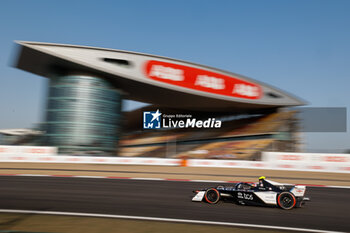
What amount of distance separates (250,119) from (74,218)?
36.7 metres

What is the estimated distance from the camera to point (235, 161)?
19.6m

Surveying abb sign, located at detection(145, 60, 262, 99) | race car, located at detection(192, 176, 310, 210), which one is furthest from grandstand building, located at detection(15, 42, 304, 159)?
race car, located at detection(192, 176, 310, 210)

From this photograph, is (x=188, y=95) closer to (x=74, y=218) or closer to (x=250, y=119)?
(x=250, y=119)

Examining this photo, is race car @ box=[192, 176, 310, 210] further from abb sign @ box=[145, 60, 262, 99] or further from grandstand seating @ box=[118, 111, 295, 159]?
grandstand seating @ box=[118, 111, 295, 159]

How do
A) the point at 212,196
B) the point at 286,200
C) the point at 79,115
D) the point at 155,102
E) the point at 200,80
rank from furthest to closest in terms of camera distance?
the point at 155,102
the point at 200,80
the point at 79,115
the point at 212,196
the point at 286,200

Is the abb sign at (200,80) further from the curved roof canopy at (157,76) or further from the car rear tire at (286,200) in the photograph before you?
the car rear tire at (286,200)

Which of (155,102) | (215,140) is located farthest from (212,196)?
(215,140)

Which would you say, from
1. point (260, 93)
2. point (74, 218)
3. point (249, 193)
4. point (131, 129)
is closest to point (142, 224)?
point (74, 218)

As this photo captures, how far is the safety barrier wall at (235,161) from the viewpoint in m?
18.6

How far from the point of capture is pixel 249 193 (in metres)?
7.97

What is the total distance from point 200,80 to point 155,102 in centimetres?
751

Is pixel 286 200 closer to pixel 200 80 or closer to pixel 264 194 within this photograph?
pixel 264 194

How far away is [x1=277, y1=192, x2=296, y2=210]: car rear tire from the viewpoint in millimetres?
7656

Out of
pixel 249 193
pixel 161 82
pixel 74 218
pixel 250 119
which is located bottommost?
pixel 74 218
